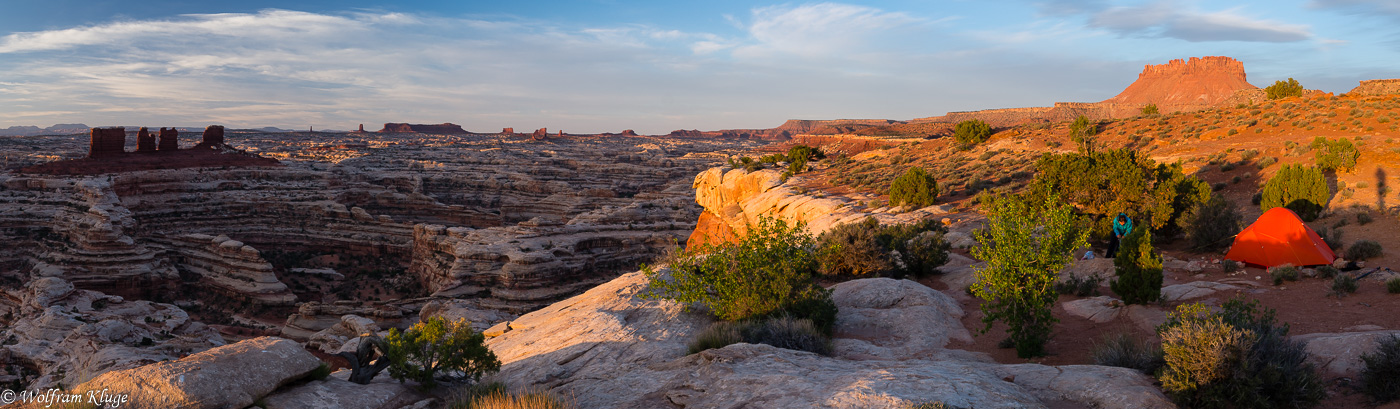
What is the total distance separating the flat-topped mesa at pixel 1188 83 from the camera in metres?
110

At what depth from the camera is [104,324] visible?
18.8m

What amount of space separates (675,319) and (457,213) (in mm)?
44065

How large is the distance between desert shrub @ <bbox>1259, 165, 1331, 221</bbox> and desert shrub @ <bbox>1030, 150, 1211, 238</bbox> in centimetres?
176

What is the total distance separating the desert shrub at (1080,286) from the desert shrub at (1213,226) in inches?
173

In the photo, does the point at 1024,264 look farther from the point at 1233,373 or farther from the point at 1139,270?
the point at 1139,270

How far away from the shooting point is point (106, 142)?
2173 inches

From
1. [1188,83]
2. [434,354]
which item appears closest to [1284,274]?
[434,354]

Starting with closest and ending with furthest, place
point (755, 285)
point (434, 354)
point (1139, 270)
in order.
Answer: point (434, 354) → point (1139, 270) → point (755, 285)

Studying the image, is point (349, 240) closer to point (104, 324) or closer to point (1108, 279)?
point (104, 324)

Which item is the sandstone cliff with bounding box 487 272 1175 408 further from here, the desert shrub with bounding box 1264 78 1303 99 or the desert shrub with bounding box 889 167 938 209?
the desert shrub with bounding box 1264 78 1303 99

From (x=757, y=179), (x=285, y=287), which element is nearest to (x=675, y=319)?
(x=757, y=179)

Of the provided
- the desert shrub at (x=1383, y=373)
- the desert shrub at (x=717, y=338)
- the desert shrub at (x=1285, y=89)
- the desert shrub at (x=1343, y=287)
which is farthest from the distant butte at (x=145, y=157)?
the desert shrub at (x=1285, y=89)

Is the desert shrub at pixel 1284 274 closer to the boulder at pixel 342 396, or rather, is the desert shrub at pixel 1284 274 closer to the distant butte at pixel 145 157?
the boulder at pixel 342 396

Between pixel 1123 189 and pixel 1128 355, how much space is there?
430 inches
